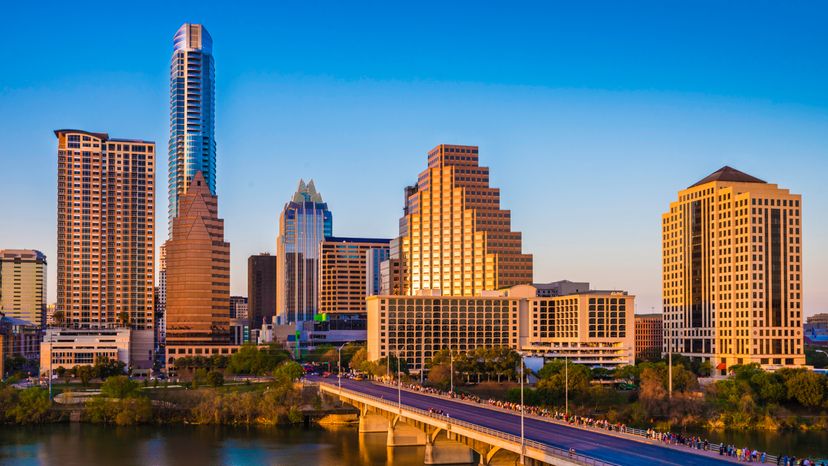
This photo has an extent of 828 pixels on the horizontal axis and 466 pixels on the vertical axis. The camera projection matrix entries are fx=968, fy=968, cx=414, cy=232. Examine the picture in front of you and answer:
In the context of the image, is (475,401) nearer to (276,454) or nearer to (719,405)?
(276,454)

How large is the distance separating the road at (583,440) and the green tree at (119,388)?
197 ft

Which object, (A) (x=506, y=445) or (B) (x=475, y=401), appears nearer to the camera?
(A) (x=506, y=445)

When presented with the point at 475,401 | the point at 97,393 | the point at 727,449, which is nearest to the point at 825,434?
the point at 475,401

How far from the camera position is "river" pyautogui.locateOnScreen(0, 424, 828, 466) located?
391ft

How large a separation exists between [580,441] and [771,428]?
70.5m

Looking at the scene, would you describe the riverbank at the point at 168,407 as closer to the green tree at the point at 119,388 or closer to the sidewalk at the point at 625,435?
the green tree at the point at 119,388

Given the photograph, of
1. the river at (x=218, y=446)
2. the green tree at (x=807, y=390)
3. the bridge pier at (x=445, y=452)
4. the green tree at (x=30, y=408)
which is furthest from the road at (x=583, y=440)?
the green tree at (x=30, y=408)

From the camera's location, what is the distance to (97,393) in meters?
179

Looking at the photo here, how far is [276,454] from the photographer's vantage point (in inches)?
4872

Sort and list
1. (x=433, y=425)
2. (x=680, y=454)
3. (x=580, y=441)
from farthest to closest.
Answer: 1. (x=433, y=425)
2. (x=580, y=441)
3. (x=680, y=454)

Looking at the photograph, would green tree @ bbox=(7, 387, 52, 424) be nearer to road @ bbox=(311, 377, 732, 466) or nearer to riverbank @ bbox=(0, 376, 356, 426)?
riverbank @ bbox=(0, 376, 356, 426)

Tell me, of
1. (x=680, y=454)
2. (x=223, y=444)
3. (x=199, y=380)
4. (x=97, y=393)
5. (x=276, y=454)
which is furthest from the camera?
(x=199, y=380)

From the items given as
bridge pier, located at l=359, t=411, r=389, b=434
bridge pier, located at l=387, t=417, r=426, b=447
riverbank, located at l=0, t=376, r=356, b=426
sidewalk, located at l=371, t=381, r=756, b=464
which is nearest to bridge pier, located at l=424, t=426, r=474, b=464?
sidewalk, located at l=371, t=381, r=756, b=464

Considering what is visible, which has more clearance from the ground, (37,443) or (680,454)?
(680,454)
